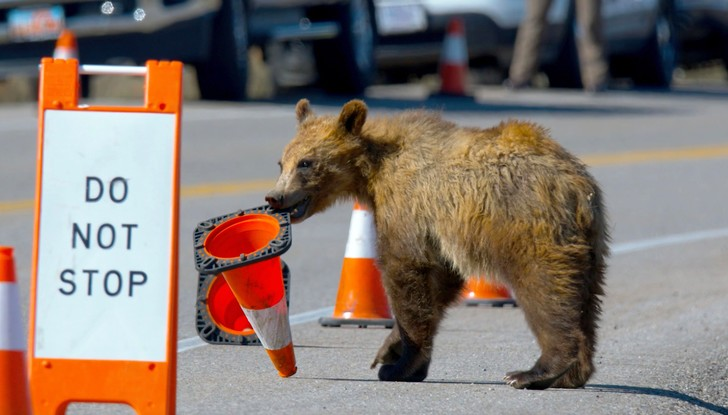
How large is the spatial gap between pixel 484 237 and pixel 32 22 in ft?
30.6

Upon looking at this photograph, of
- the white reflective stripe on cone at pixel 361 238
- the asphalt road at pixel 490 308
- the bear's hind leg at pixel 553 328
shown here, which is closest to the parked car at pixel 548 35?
the asphalt road at pixel 490 308

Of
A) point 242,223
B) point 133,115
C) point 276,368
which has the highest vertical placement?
point 133,115

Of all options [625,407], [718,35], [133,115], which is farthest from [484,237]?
[718,35]

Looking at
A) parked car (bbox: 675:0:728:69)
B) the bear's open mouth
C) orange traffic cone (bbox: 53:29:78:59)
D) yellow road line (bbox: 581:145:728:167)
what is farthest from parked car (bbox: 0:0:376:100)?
the bear's open mouth

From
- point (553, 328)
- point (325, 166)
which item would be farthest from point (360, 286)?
point (553, 328)

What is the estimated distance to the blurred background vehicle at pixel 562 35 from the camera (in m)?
18.1

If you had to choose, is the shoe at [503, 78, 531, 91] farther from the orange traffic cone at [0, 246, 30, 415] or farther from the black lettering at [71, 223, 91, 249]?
the orange traffic cone at [0, 246, 30, 415]

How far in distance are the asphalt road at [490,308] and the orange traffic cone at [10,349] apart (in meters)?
0.79

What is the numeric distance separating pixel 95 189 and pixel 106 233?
0.47ft

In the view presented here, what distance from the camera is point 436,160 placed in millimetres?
5863

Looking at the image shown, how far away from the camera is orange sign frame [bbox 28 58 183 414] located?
4.73 meters

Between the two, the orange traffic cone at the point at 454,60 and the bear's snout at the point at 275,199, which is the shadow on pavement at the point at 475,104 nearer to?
the orange traffic cone at the point at 454,60

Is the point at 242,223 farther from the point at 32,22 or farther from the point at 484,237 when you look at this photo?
the point at 32,22

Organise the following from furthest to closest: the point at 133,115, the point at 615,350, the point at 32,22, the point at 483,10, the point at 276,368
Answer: the point at 483,10
the point at 32,22
the point at 615,350
the point at 276,368
the point at 133,115
